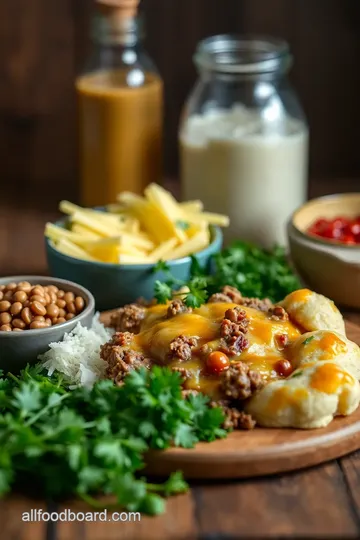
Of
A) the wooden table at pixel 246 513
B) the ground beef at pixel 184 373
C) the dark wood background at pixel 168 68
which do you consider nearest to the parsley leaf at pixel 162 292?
the ground beef at pixel 184 373

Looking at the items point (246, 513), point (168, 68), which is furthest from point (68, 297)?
point (168, 68)

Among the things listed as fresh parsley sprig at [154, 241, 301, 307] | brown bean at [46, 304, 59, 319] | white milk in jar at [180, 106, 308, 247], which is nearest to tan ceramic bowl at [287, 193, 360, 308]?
fresh parsley sprig at [154, 241, 301, 307]

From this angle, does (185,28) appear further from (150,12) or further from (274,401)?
(274,401)

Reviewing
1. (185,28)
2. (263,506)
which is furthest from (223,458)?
(185,28)

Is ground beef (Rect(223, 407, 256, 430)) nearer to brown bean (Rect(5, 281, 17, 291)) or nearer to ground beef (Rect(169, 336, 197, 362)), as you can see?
ground beef (Rect(169, 336, 197, 362))

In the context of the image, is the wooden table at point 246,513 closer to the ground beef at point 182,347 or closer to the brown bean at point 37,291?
the ground beef at point 182,347

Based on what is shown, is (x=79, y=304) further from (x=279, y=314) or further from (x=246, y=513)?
(x=246, y=513)
